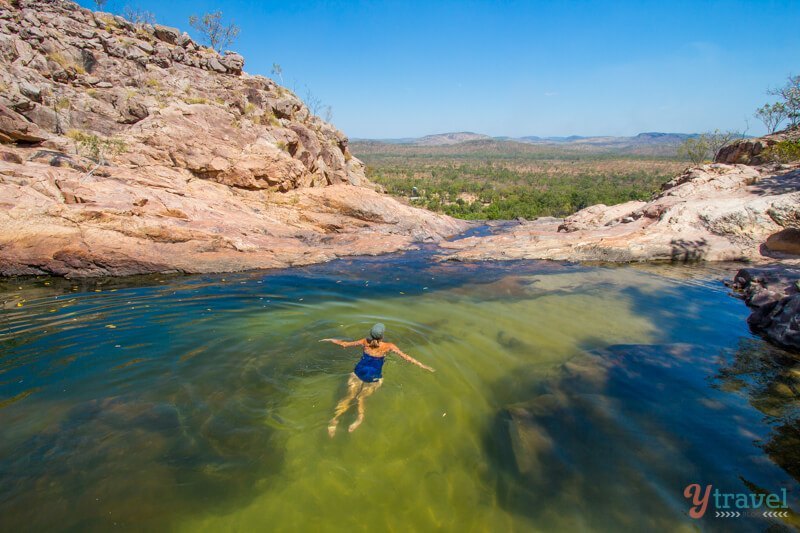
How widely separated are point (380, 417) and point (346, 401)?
51 centimetres

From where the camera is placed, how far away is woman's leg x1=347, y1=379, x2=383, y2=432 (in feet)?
13.8

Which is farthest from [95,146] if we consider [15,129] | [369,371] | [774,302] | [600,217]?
[600,217]

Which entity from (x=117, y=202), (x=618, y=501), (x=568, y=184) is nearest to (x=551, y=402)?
(x=618, y=501)

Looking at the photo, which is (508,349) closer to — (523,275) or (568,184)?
(523,275)

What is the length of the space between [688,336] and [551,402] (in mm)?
4079

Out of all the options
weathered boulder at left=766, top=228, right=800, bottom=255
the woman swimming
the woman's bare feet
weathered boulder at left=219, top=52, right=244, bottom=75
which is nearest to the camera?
the woman's bare feet

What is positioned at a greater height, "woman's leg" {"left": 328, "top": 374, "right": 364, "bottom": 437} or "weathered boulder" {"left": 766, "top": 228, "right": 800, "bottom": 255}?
"weathered boulder" {"left": 766, "top": 228, "right": 800, "bottom": 255}

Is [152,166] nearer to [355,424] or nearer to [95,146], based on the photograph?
[95,146]

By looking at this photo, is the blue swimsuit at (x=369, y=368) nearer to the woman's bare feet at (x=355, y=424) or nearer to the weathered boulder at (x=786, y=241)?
the woman's bare feet at (x=355, y=424)

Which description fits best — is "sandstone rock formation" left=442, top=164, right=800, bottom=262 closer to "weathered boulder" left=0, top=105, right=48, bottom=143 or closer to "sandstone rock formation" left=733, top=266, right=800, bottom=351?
"sandstone rock formation" left=733, top=266, right=800, bottom=351

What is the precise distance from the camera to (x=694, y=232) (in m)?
12.1

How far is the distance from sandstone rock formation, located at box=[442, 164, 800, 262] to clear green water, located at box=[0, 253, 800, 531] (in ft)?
15.1

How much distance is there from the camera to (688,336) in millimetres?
6648

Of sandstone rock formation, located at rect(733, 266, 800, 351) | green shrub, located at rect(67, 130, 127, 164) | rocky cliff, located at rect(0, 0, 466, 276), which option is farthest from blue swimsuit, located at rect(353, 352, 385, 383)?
green shrub, located at rect(67, 130, 127, 164)
